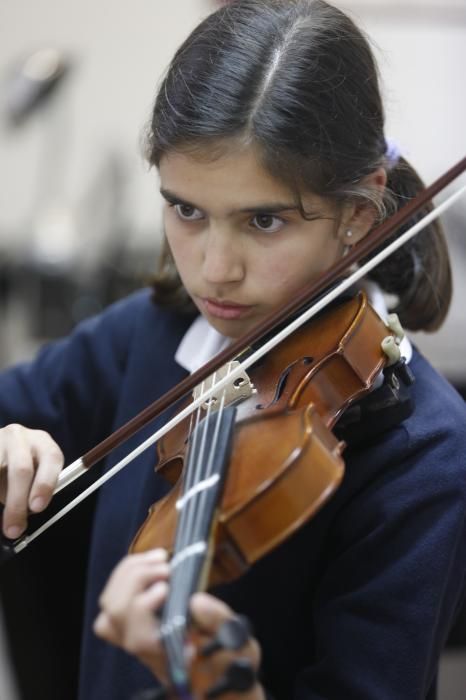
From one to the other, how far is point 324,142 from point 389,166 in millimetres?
114

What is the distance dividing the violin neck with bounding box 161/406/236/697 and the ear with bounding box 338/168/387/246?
8.2 inches

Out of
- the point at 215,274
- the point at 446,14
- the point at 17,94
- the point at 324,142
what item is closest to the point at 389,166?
the point at 324,142

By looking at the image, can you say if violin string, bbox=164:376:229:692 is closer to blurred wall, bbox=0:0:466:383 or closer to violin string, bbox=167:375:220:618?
violin string, bbox=167:375:220:618

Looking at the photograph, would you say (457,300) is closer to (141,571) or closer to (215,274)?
(215,274)

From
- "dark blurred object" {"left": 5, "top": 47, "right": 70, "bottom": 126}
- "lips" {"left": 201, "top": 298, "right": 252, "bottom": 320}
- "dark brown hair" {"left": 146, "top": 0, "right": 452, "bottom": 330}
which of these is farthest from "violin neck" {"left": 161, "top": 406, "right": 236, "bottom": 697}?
"dark blurred object" {"left": 5, "top": 47, "right": 70, "bottom": 126}

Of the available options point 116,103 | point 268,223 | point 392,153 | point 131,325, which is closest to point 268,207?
point 268,223

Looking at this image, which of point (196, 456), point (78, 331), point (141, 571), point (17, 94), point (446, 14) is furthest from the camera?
point (446, 14)

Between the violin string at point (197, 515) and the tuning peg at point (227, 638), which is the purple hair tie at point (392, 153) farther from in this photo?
the tuning peg at point (227, 638)

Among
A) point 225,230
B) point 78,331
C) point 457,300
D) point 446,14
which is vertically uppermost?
point 225,230

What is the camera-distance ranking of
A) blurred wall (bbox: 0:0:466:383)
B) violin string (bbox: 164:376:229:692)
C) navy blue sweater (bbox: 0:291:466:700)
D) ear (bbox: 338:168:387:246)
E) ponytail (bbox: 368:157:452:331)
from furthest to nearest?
blurred wall (bbox: 0:0:466:383)
ponytail (bbox: 368:157:452:331)
ear (bbox: 338:168:387:246)
navy blue sweater (bbox: 0:291:466:700)
violin string (bbox: 164:376:229:692)

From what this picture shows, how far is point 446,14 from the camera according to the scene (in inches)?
91.2

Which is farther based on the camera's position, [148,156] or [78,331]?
[78,331]

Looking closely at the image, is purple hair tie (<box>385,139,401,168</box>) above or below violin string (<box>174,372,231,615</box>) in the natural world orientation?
above

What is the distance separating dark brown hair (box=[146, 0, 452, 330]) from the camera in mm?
728
